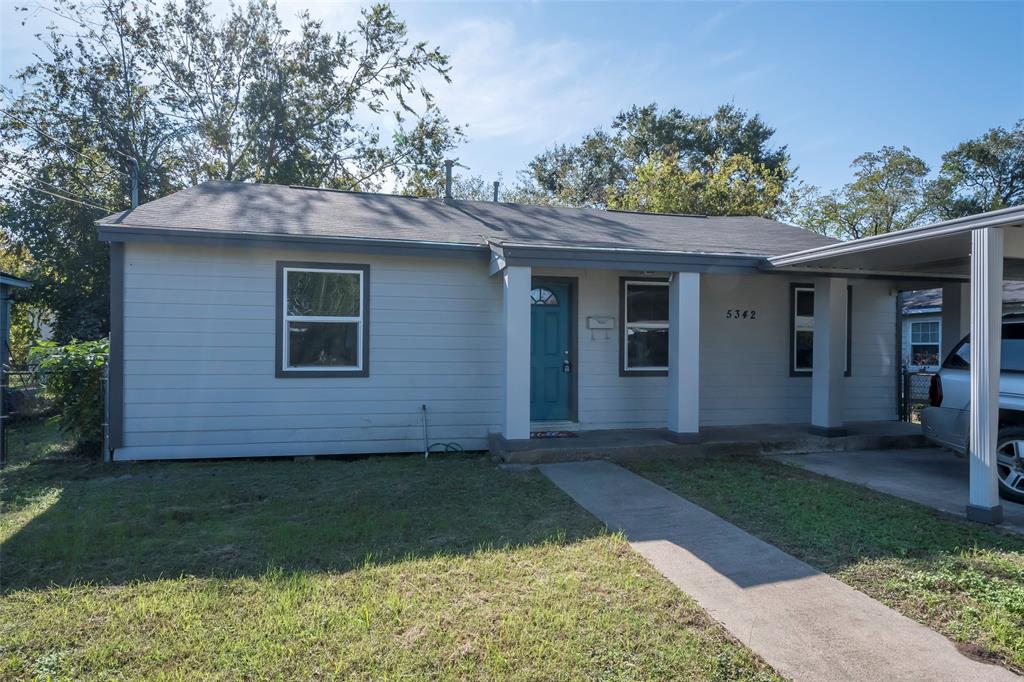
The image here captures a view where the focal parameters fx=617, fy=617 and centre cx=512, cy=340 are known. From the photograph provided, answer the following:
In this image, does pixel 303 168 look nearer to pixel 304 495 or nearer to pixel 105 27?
pixel 105 27

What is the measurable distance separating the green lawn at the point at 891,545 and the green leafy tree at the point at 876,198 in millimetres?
23606

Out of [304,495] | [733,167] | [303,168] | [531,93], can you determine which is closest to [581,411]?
[304,495]

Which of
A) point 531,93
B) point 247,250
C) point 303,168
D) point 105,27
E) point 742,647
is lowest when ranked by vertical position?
point 742,647

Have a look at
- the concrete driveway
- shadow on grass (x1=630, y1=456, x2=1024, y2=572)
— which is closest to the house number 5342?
the concrete driveway

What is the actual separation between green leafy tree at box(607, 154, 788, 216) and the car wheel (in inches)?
678

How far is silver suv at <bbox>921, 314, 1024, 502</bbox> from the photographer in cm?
569

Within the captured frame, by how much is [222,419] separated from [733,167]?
66.8ft

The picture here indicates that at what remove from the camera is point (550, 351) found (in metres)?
8.70

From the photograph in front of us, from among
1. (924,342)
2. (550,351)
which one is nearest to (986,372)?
(550,351)

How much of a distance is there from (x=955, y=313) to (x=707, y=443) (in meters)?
4.83

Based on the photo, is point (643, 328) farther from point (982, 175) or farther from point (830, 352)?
point (982, 175)

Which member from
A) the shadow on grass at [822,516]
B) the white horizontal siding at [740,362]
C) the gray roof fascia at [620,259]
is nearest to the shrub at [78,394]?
the gray roof fascia at [620,259]

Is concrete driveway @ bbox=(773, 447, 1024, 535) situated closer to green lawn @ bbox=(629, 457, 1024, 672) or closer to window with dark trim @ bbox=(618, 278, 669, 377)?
green lawn @ bbox=(629, 457, 1024, 672)

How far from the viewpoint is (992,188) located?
26.5m
